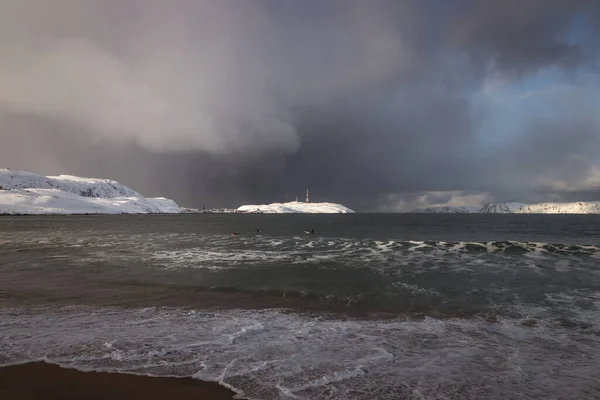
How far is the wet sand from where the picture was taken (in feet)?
25.4

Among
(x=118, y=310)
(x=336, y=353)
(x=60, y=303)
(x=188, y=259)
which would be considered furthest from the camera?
(x=188, y=259)

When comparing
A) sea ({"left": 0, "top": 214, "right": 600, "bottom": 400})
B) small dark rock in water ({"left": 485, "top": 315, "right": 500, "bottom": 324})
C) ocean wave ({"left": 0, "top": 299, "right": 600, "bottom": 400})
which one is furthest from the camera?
small dark rock in water ({"left": 485, "top": 315, "right": 500, "bottom": 324})

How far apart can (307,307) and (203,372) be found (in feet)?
28.6

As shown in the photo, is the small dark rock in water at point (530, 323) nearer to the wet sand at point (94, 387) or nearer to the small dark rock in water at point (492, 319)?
the small dark rock in water at point (492, 319)

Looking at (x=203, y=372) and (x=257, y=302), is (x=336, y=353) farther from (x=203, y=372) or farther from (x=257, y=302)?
(x=257, y=302)

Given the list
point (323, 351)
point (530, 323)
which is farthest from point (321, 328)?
point (530, 323)

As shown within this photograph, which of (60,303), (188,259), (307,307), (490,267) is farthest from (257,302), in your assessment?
(490,267)

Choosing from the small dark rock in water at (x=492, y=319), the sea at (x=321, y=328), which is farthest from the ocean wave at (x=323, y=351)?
the small dark rock in water at (x=492, y=319)

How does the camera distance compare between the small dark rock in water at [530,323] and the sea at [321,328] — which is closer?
the sea at [321,328]

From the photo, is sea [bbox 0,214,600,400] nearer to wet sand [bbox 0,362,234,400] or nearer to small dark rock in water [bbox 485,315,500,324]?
small dark rock in water [bbox 485,315,500,324]

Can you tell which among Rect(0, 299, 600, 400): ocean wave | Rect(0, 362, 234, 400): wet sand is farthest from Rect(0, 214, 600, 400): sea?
Rect(0, 362, 234, 400): wet sand

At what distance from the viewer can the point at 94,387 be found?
815cm

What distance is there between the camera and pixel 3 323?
13.3 meters

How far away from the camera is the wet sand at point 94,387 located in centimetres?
773
